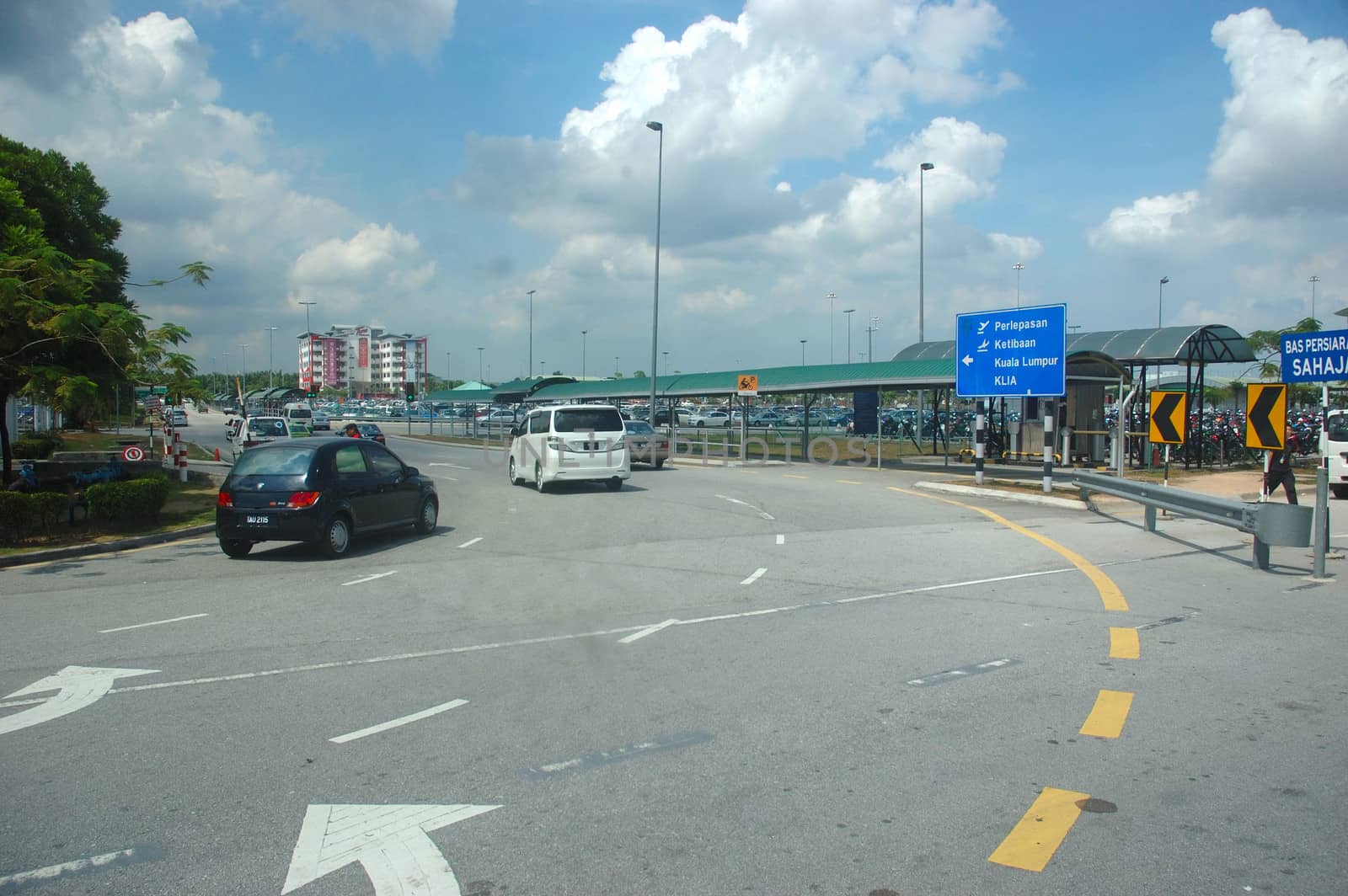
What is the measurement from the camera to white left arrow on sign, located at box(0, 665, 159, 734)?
6070 mm

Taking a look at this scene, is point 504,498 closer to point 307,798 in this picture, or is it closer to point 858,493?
point 858,493

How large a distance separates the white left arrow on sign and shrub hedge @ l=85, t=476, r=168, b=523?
903cm

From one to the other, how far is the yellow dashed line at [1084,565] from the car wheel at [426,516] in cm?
926

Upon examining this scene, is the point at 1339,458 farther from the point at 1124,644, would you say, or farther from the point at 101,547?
the point at 101,547

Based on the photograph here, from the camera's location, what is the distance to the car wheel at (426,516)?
15.4 meters

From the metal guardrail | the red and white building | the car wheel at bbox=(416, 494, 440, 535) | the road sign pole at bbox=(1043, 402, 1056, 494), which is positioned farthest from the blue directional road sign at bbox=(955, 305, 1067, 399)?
the red and white building

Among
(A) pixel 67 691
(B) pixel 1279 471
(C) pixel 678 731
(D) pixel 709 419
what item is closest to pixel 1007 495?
(B) pixel 1279 471

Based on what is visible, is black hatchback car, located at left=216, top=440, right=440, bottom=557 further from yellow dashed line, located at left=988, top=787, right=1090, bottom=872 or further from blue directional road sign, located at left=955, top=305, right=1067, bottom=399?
blue directional road sign, located at left=955, top=305, right=1067, bottom=399

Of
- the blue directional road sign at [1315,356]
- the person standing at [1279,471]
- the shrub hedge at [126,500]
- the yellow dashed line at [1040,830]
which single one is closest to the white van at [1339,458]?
the blue directional road sign at [1315,356]

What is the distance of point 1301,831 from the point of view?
4.31 meters

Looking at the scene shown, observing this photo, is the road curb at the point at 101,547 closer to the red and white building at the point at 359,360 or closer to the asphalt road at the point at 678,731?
the asphalt road at the point at 678,731

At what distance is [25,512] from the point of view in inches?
554

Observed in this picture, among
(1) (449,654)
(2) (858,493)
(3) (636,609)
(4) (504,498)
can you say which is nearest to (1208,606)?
(3) (636,609)

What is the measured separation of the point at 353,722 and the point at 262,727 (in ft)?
1.71
